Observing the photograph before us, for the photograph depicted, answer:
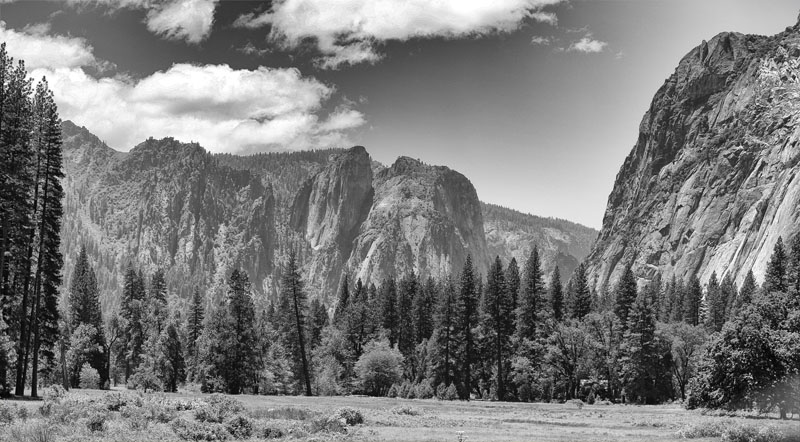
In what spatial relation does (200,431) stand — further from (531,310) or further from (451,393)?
(531,310)

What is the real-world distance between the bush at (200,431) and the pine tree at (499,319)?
4864cm

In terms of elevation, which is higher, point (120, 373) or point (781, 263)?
point (781, 263)

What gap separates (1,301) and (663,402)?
189 feet

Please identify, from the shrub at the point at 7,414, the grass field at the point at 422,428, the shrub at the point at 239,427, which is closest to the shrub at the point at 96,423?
the grass field at the point at 422,428

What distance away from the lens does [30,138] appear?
37781mm

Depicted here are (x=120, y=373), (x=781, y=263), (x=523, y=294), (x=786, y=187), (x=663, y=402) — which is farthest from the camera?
(x=786, y=187)

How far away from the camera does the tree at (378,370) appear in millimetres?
73750

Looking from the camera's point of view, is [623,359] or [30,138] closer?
[30,138]

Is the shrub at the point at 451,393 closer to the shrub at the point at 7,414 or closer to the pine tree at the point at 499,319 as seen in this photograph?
the pine tree at the point at 499,319

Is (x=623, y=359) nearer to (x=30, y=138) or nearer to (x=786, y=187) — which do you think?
(x=30, y=138)

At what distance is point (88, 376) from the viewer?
70562 millimetres

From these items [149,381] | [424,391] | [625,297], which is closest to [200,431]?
[149,381]

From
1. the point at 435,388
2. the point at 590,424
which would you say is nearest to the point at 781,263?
the point at 435,388

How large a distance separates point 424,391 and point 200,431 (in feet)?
153
